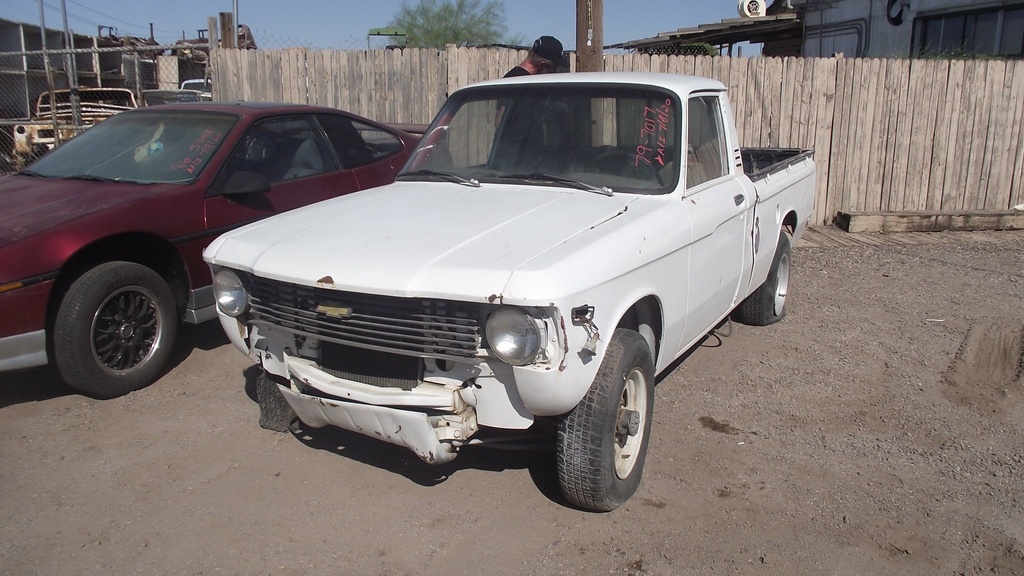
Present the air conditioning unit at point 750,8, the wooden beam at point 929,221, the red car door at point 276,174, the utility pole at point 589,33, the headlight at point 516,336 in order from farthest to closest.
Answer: the air conditioning unit at point 750,8, the wooden beam at point 929,221, the utility pole at point 589,33, the red car door at point 276,174, the headlight at point 516,336

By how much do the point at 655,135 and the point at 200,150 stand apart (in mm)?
3167

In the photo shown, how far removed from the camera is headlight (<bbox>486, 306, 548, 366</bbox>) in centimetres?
298

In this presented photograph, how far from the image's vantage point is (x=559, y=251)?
3.19 m

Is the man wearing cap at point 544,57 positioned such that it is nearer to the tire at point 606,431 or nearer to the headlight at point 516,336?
the tire at point 606,431

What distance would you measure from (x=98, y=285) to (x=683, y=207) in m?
3.28

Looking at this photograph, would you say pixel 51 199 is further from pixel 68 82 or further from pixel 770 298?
pixel 68 82

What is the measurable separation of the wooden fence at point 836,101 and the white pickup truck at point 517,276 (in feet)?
16.1

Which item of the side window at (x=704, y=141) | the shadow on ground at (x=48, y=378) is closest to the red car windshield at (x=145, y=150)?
the shadow on ground at (x=48, y=378)

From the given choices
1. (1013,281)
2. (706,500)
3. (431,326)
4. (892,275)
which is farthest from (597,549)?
(1013,281)

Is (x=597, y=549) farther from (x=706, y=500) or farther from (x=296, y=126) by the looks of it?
(x=296, y=126)

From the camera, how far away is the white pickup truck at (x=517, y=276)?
3.07m

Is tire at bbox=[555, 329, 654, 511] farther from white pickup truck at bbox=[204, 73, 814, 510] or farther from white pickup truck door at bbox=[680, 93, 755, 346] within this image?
white pickup truck door at bbox=[680, 93, 755, 346]

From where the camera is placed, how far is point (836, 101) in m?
9.84

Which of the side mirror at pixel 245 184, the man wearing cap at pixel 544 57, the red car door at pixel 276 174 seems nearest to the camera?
the side mirror at pixel 245 184
